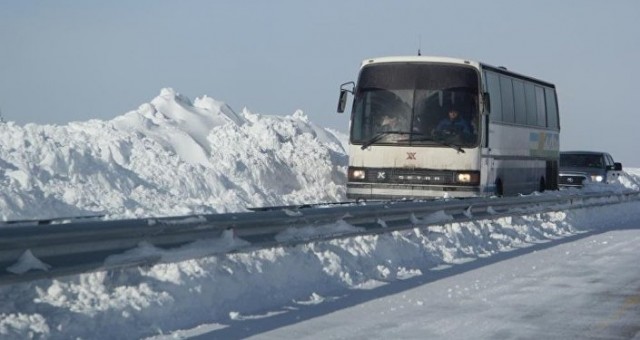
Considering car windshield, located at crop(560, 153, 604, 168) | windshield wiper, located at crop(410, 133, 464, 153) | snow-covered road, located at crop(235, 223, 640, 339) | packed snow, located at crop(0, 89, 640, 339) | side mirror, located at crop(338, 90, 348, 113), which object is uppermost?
side mirror, located at crop(338, 90, 348, 113)

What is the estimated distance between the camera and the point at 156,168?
2750 cm

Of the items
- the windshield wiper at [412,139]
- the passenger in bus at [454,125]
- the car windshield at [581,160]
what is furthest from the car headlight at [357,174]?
the car windshield at [581,160]

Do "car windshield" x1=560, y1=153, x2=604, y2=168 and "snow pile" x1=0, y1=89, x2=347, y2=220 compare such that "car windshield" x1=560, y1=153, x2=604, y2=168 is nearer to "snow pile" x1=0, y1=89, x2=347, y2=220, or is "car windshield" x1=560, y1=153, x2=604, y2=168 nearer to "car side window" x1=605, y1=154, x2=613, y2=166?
"car side window" x1=605, y1=154, x2=613, y2=166

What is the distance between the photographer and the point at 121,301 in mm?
8836

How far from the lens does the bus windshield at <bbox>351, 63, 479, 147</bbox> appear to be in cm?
2216

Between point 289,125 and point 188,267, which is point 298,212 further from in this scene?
point 289,125

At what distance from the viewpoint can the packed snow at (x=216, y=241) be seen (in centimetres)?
871

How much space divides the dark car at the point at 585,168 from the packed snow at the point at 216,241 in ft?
16.6

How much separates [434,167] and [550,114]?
36.1 ft

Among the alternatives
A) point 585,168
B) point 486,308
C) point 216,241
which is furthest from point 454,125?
point 585,168

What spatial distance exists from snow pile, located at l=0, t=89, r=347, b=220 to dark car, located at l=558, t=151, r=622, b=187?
940 cm

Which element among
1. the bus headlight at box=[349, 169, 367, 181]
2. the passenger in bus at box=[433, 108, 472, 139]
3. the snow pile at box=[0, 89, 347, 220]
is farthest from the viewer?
the bus headlight at box=[349, 169, 367, 181]

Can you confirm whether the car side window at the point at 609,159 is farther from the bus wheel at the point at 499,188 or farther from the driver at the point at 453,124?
the driver at the point at 453,124

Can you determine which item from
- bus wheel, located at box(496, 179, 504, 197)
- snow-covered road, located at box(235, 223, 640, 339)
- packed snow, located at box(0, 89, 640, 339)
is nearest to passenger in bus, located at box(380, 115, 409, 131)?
packed snow, located at box(0, 89, 640, 339)
